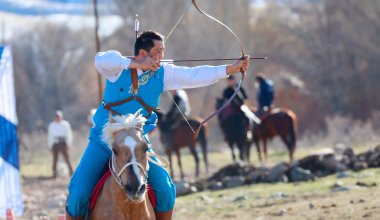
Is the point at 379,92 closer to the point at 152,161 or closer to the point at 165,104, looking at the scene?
the point at 165,104

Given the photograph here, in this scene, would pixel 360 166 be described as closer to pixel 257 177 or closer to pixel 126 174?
pixel 257 177

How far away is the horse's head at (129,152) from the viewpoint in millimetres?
7473

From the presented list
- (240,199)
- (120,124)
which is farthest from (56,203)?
(120,124)

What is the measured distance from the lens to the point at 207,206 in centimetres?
1694

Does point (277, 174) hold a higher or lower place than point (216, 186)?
higher

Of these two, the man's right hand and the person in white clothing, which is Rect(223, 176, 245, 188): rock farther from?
the man's right hand

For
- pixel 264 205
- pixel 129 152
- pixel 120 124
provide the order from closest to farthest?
pixel 129 152, pixel 120 124, pixel 264 205

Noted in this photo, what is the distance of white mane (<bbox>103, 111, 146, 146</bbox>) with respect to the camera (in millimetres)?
7814

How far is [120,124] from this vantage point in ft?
25.6

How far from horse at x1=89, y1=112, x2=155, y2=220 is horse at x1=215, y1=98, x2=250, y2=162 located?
17408 mm

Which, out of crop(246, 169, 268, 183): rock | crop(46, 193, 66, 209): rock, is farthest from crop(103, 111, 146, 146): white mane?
crop(246, 169, 268, 183): rock

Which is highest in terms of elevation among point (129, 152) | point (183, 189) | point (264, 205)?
point (129, 152)

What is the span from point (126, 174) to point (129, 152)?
180mm

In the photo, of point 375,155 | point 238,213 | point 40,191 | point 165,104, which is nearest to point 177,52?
point 165,104
